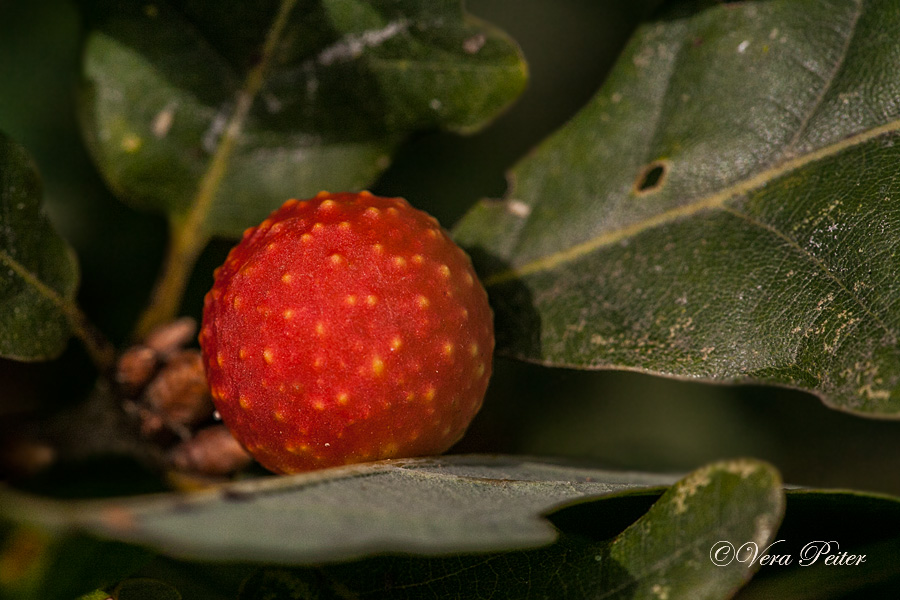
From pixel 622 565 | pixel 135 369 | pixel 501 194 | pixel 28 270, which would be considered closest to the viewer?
pixel 622 565

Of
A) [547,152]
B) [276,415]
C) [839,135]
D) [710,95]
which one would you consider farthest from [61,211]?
[839,135]

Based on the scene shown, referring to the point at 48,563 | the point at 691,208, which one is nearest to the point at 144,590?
A: the point at 48,563

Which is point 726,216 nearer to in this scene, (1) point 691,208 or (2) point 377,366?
(1) point 691,208

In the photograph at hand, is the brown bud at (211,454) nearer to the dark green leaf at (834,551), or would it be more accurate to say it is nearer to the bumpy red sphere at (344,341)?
the bumpy red sphere at (344,341)

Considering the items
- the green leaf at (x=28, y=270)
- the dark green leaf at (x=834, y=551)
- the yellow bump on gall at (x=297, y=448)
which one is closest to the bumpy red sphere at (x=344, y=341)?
the yellow bump on gall at (x=297, y=448)

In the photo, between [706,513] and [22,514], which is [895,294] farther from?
[22,514]

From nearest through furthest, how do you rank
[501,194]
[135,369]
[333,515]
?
[333,515], [135,369], [501,194]
